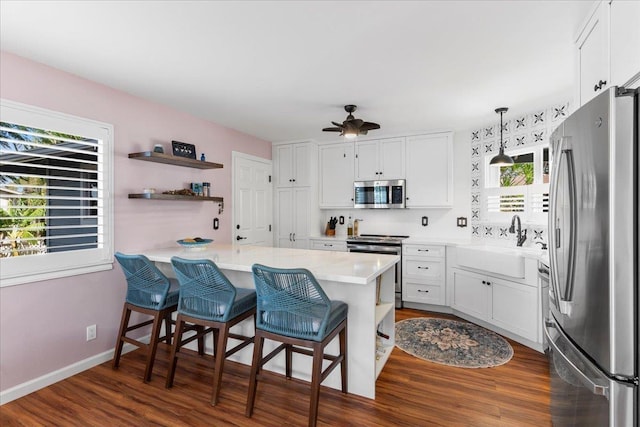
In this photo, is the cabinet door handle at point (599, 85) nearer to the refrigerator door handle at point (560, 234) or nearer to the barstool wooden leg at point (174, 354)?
the refrigerator door handle at point (560, 234)

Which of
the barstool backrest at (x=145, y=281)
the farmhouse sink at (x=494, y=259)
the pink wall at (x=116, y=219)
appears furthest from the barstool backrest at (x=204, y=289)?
the farmhouse sink at (x=494, y=259)

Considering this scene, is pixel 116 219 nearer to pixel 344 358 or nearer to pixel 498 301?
pixel 344 358

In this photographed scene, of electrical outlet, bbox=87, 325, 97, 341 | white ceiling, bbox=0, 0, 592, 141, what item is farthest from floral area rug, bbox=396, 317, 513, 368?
electrical outlet, bbox=87, 325, 97, 341

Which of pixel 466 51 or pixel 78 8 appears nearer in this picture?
pixel 78 8

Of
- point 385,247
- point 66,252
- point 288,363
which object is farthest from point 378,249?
point 66,252

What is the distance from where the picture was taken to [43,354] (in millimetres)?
2432

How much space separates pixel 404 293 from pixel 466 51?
3009 mm

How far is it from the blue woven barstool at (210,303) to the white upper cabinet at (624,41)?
233 centimetres

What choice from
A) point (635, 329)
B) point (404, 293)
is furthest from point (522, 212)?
point (635, 329)

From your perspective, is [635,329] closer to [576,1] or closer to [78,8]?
[576,1]

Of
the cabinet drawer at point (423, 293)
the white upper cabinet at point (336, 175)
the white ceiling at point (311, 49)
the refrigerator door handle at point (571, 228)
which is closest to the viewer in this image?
the refrigerator door handle at point (571, 228)

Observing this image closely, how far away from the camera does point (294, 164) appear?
5.06 m

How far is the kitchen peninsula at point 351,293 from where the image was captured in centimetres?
223

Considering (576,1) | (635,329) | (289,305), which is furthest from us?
(289,305)
